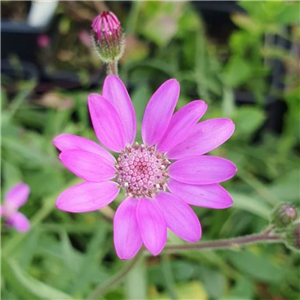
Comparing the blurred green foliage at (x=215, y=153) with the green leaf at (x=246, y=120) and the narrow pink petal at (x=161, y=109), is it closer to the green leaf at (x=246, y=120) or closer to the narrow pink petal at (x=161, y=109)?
the green leaf at (x=246, y=120)

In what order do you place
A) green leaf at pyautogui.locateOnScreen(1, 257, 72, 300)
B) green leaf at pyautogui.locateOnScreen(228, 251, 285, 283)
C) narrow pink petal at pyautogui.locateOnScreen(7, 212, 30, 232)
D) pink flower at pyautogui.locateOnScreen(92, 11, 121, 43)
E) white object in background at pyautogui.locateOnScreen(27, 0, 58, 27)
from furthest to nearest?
white object in background at pyautogui.locateOnScreen(27, 0, 58, 27), green leaf at pyautogui.locateOnScreen(228, 251, 285, 283), narrow pink petal at pyautogui.locateOnScreen(7, 212, 30, 232), green leaf at pyautogui.locateOnScreen(1, 257, 72, 300), pink flower at pyautogui.locateOnScreen(92, 11, 121, 43)

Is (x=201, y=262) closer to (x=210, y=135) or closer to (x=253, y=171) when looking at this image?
(x=253, y=171)

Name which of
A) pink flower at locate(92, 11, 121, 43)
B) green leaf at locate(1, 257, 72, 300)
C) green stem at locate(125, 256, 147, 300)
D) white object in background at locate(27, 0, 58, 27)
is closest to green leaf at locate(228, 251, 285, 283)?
green stem at locate(125, 256, 147, 300)

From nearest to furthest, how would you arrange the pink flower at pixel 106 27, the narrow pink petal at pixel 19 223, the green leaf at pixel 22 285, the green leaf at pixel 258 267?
the pink flower at pixel 106 27 → the green leaf at pixel 22 285 → the narrow pink petal at pixel 19 223 → the green leaf at pixel 258 267

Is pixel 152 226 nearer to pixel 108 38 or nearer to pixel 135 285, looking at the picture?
pixel 108 38

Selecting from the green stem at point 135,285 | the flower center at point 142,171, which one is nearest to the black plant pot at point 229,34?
the green stem at point 135,285

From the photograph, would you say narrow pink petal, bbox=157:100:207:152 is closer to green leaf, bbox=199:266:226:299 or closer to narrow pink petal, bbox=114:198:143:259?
narrow pink petal, bbox=114:198:143:259
